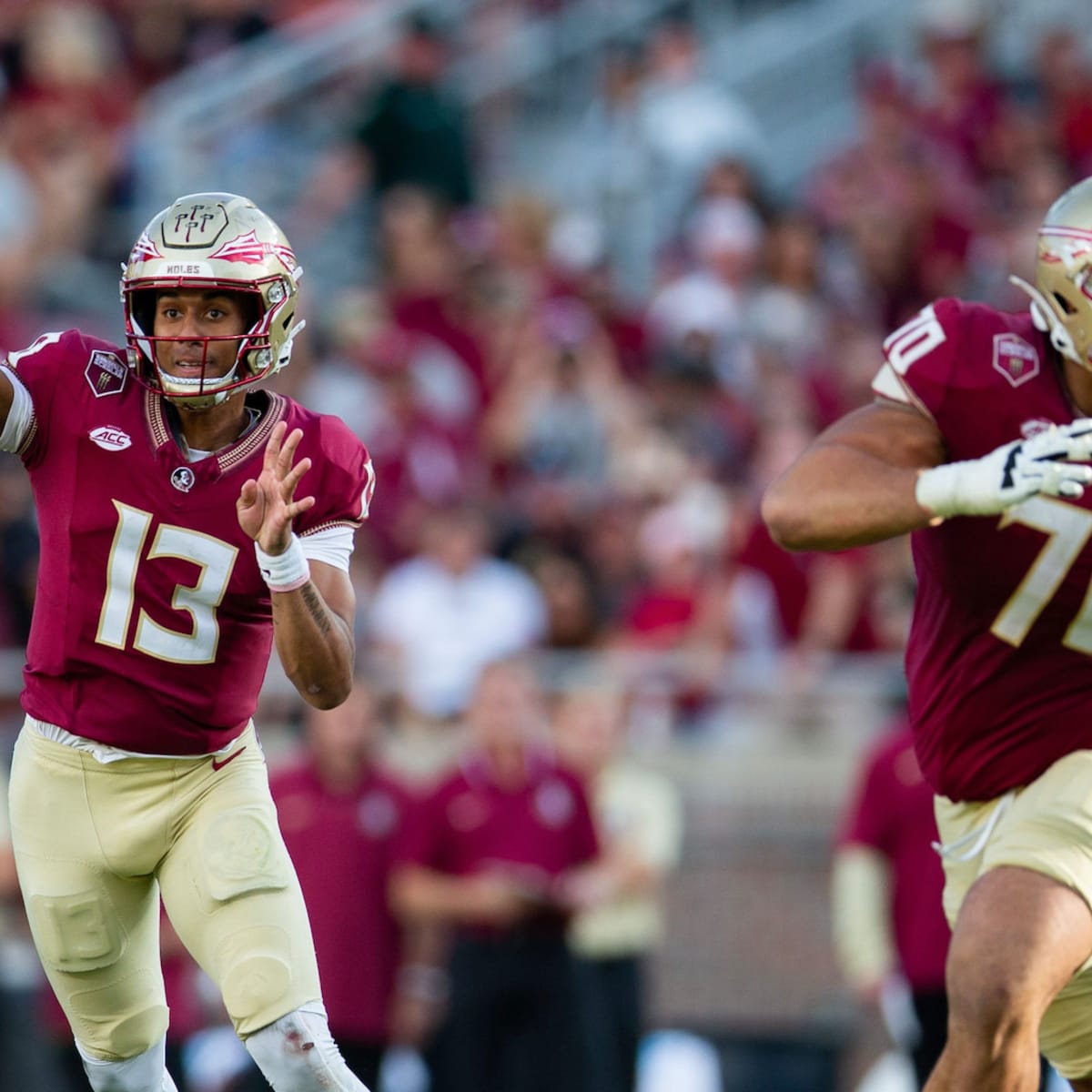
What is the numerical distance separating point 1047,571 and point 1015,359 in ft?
1.50

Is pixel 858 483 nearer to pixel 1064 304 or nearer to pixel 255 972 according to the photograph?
pixel 1064 304

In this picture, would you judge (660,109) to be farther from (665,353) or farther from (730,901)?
(730,901)

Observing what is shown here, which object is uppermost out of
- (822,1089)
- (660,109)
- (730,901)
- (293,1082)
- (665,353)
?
(660,109)

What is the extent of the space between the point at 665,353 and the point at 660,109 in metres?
1.92

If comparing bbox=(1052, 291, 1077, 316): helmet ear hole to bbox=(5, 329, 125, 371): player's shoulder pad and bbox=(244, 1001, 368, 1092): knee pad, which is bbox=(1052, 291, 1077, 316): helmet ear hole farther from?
bbox=(244, 1001, 368, 1092): knee pad

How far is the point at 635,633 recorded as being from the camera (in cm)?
1010

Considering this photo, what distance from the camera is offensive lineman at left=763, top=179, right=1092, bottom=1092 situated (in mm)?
4605

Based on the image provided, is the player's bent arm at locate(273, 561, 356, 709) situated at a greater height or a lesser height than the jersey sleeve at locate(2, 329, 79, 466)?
lesser

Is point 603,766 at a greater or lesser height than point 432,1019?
greater

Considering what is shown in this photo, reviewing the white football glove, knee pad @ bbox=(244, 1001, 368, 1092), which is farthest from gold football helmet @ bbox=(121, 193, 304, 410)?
the white football glove

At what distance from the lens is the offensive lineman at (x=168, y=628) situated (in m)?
4.77

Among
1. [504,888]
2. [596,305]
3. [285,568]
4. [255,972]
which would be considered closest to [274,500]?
[285,568]

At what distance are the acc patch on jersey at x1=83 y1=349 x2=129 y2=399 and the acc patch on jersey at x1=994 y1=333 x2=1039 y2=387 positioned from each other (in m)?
1.86

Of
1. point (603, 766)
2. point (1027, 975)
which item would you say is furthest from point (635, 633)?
point (1027, 975)
